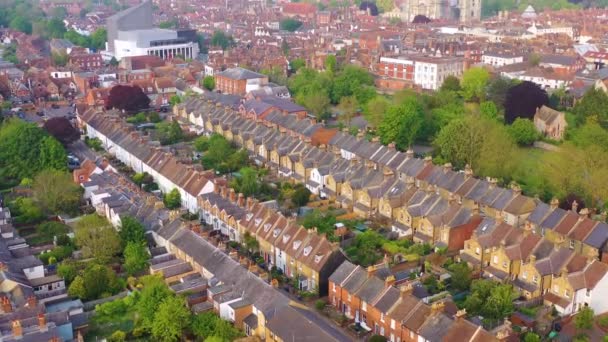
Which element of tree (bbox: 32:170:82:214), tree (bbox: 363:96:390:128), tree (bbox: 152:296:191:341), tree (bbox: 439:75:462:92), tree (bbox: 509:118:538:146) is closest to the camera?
tree (bbox: 152:296:191:341)

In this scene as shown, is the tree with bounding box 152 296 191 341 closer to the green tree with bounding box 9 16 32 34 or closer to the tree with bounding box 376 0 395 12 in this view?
the green tree with bounding box 9 16 32 34

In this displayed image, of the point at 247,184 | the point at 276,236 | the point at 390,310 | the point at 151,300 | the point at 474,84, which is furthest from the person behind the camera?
the point at 474,84

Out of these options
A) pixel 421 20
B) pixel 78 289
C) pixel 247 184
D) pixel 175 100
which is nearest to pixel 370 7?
pixel 421 20

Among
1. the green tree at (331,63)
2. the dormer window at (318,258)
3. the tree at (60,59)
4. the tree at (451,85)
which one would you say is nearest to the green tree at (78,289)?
the dormer window at (318,258)

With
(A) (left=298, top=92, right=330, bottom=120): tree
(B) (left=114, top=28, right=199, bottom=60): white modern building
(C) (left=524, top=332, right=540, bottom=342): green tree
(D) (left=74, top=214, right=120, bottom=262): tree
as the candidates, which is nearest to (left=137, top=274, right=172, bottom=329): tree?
(D) (left=74, top=214, right=120, bottom=262): tree

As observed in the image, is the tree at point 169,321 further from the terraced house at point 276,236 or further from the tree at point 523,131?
the tree at point 523,131

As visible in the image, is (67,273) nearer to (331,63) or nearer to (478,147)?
(478,147)
